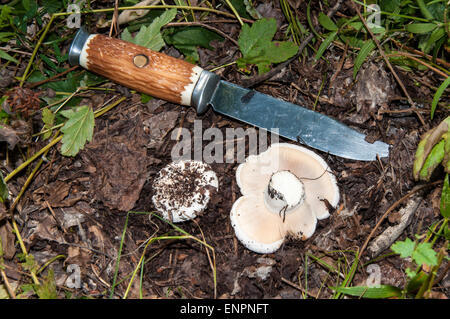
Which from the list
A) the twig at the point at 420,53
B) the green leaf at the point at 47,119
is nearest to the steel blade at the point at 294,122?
the twig at the point at 420,53

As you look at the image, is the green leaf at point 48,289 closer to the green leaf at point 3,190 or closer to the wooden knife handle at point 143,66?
the green leaf at point 3,190

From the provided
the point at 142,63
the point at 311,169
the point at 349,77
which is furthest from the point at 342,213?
the point at 142,63

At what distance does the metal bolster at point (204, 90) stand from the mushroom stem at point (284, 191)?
0.62 meters

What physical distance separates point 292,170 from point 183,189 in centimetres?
67

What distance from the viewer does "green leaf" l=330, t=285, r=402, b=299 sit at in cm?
192

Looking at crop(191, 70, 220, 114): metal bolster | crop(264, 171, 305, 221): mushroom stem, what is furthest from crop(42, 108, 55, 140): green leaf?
crop(264, 171, 305, 221): mushroom stem

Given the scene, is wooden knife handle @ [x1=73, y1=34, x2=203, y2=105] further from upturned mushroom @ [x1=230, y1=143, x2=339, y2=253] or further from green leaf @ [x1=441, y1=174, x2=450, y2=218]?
green leaf @ [x1=441, y1=174, x2=450, y2=218]

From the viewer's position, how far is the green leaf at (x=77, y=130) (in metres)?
2.34

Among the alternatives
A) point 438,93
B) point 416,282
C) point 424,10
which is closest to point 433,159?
point 438,93

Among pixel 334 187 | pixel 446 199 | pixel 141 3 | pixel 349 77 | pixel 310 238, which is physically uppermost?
pixel 141 3

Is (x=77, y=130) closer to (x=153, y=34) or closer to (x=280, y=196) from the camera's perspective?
(x=153, y=34)

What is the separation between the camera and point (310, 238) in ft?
7.24

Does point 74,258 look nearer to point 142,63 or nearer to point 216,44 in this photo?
point 142,63

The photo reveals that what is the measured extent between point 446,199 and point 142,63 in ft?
6.10
